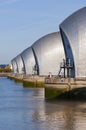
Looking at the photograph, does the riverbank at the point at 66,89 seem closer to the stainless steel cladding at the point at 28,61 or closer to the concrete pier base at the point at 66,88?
the concrete pier base at the point at 66,88

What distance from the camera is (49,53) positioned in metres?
73.7

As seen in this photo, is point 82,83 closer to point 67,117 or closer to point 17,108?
point 17,108

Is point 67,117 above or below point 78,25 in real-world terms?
below

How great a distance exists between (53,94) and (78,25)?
30.1 ft

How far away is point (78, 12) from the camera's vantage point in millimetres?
49812

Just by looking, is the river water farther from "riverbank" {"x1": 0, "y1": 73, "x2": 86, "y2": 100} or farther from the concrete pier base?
the concrete pier base

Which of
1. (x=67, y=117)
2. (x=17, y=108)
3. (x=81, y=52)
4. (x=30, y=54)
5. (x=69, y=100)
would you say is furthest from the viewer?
(x=30, y=54)

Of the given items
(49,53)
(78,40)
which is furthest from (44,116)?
(49,53)

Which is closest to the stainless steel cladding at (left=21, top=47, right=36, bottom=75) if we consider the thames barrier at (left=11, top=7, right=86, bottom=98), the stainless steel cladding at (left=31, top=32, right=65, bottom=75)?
the stainless steel cladding at (left=31, top=32, right=65, bottom=75)

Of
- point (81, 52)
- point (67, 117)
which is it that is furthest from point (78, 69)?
point (67, 117)

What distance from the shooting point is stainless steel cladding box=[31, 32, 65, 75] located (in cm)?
7131

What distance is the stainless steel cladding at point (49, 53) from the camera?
234 feet

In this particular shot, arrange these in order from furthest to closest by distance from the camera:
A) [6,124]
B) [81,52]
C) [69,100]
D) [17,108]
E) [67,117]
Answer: [81,52] < [69,100] < [17,108] < [67,117] < [6,124]

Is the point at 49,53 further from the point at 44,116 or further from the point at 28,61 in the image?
the point at 44,116
